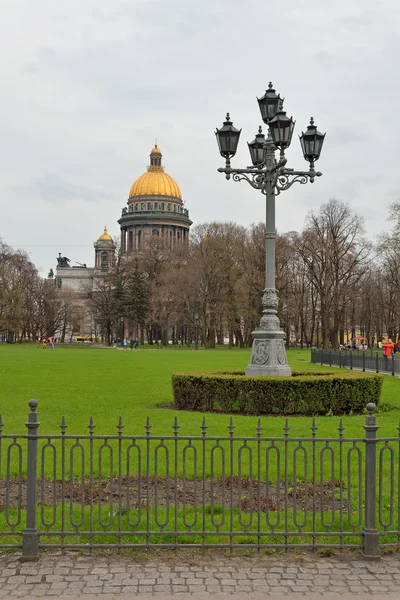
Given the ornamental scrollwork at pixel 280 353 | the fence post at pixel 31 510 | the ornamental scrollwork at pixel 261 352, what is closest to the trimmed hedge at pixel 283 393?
the ornamental scrollwork at pixel 261 352

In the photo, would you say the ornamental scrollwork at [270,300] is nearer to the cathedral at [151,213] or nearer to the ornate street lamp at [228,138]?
the ornate street lamp at [228,138]

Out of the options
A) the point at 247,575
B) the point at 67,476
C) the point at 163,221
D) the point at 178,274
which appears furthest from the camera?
the point at 163,221

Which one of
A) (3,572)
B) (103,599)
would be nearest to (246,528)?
(103,599)

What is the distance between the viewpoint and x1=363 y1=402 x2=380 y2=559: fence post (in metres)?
6.41

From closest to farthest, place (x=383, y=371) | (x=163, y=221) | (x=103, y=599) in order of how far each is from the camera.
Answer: (x=103, y=599)
(x=383, y=371)
(x=163, y=221)

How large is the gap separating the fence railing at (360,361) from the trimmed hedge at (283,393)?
554 inches

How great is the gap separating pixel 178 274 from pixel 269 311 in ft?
190

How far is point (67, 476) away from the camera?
932 centimetres

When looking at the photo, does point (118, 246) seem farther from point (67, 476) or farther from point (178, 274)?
point (67, 476)

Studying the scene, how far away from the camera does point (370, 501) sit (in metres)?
6.55

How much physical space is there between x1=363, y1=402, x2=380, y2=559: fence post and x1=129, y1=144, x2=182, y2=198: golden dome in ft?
427

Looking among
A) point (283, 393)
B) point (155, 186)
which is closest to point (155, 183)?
point (155, 186)

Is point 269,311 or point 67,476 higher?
point 269,311

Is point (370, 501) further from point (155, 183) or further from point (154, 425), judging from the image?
point (155, 183)
